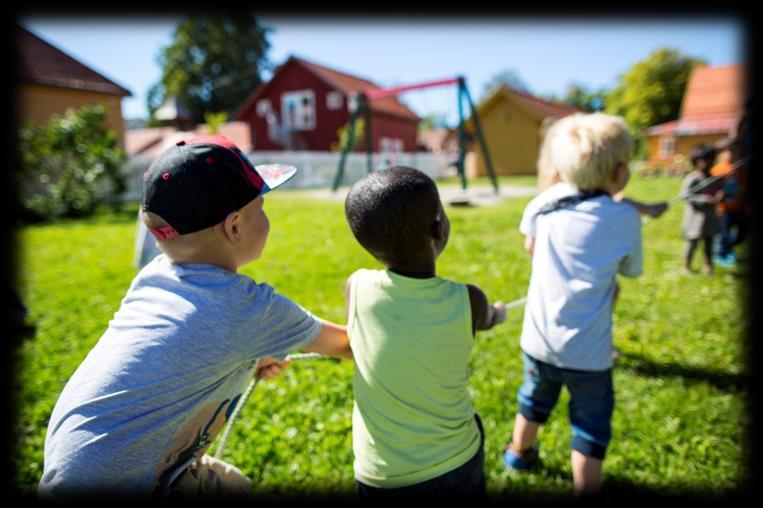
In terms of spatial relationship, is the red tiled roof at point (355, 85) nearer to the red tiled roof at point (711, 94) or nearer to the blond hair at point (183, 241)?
the red tiled roof at point (711, 94)

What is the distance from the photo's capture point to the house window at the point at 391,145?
90.4ft

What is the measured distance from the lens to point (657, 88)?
133 feet

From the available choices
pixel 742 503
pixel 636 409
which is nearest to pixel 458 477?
pixel 742 503

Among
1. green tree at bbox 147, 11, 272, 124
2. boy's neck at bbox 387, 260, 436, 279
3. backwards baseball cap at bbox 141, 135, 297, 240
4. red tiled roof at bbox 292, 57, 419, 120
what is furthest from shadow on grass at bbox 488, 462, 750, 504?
green tree at bbox 147, 11, 272, 124

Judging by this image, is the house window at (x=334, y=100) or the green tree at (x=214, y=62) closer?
the house window at (x=334, y=100)

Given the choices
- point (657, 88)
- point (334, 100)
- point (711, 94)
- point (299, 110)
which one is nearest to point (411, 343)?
point (334, 100)

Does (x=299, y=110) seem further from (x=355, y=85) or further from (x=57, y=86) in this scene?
(x=57, y=86)

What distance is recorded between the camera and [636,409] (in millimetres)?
2854

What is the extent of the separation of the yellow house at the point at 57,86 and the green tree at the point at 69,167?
7.85 feet

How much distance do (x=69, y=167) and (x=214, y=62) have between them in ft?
122

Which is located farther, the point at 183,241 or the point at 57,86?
the point at 57,86

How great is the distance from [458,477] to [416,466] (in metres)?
0.15

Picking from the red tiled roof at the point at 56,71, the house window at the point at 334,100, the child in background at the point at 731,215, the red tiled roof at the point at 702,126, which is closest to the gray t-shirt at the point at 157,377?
the child in background at the point at 731,215

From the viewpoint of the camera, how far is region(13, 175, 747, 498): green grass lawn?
93.7 inches
